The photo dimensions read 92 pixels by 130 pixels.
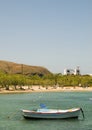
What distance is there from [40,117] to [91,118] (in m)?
10.5

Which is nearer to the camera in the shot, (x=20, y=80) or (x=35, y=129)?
(x=35, y=129)

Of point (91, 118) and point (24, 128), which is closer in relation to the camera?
point (24, 128)

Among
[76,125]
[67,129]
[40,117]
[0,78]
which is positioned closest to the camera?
[67,129]

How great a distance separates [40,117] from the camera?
239 ft

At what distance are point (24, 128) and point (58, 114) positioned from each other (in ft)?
35.3

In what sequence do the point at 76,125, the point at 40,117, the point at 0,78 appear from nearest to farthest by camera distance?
the point at 76,125
the point at 40,117
the point at 0,78

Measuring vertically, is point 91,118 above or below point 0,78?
below

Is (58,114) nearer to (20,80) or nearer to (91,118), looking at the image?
(91,118)

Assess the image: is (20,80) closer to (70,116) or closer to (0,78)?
(0,78)

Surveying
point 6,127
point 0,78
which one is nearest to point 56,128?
point 6,127

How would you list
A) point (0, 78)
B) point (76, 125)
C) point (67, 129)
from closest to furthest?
point (67, 129) < point (76, 125) < point (0, 78)

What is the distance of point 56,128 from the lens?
6331 centimetres

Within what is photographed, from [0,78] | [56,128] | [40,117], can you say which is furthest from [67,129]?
[0,78]

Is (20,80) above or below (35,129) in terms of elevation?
above
